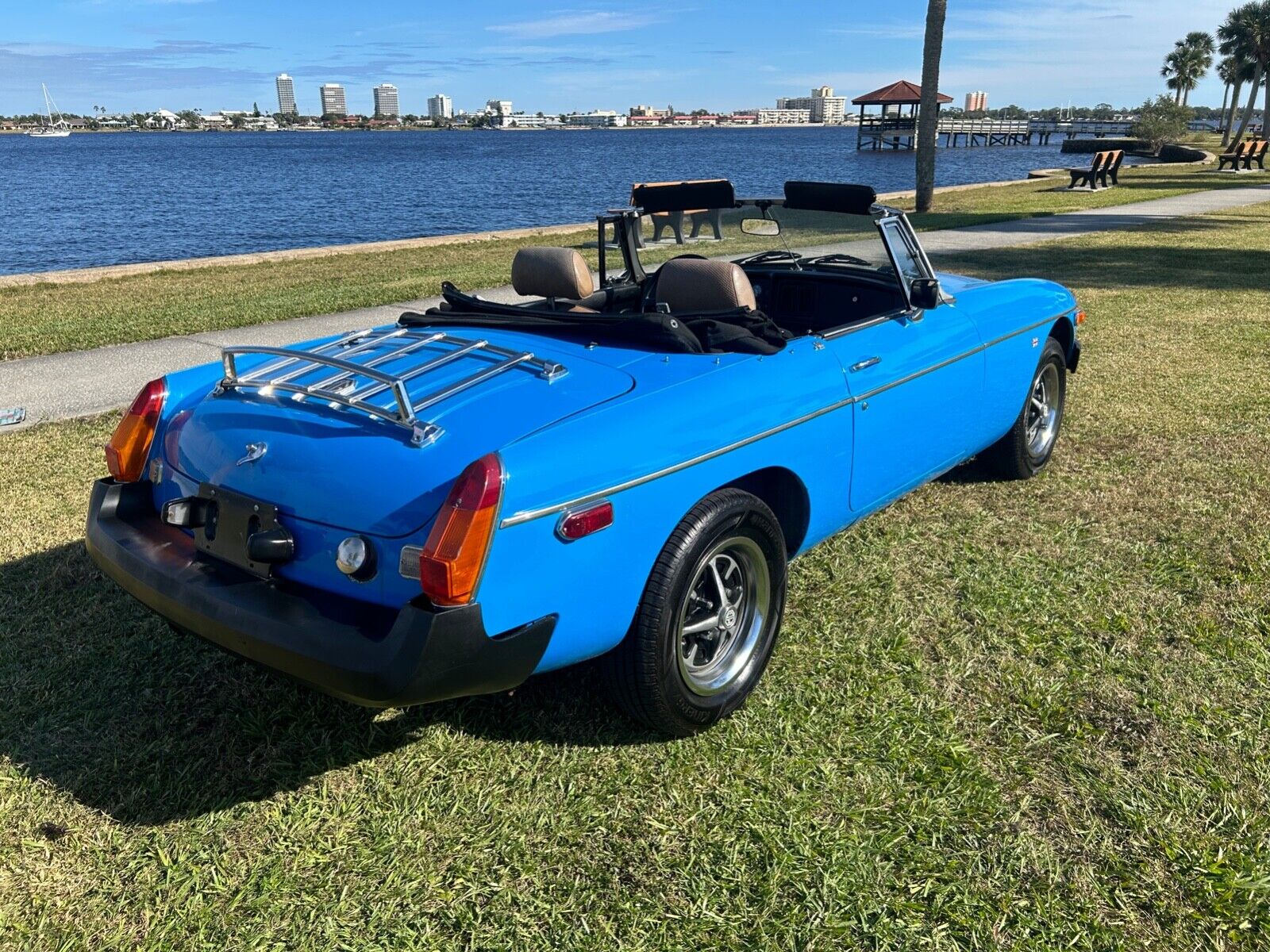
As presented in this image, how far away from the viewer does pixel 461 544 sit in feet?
7.86

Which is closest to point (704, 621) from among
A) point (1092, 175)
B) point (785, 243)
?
point (785, 243)

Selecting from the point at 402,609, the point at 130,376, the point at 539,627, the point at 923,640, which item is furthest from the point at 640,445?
the point at 130,376

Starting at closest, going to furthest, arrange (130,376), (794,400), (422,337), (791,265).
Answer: (794,400), (422,337), (791,265), (130,376)

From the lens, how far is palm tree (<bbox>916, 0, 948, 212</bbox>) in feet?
59.6

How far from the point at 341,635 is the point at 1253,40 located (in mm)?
58561

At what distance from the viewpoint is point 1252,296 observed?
1024 centimetres

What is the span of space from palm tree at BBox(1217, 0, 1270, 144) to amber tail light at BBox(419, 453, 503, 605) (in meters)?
53.8

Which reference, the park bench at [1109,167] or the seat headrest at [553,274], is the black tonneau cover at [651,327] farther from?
the park bench at [1109,167]

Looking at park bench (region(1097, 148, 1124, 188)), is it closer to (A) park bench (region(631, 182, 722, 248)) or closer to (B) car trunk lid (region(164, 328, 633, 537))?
(A) park bench (region(631, 182, 722, 248))

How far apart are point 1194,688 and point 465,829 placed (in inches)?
95.5

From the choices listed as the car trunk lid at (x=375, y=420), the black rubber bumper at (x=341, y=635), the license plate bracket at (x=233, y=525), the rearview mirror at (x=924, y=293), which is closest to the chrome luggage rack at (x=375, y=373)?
the car trunk lid at (x=375, y=420)

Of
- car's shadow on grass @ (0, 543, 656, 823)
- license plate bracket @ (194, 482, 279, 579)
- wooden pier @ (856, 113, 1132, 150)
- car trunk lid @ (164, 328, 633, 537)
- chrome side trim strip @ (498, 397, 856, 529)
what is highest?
wooden pier @ (856, 113, 1132, 150)

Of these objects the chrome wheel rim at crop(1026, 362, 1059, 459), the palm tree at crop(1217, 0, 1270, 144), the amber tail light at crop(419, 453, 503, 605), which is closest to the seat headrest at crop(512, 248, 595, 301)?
the amber tail light at crop(419, 453, 503, 605)

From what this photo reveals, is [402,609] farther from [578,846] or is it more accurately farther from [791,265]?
[791,265]
